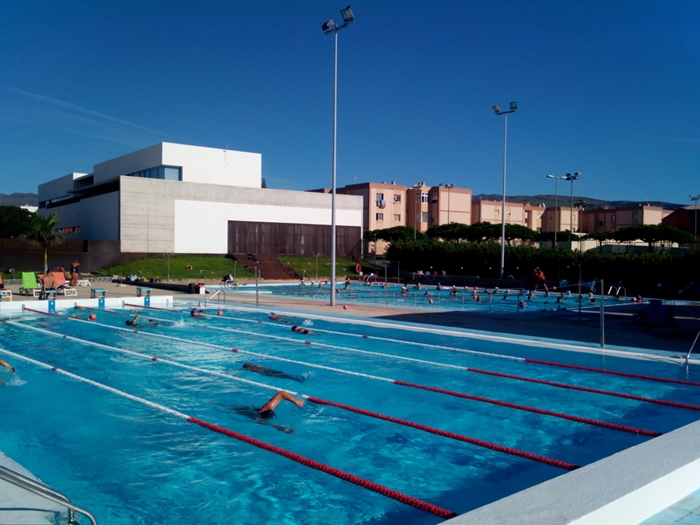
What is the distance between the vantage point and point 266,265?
1674 inches

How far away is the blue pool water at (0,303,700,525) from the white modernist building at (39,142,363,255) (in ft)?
92.6

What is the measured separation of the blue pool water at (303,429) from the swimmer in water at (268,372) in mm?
277

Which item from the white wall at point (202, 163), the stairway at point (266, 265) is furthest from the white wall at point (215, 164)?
the stairway at point (266, 265)

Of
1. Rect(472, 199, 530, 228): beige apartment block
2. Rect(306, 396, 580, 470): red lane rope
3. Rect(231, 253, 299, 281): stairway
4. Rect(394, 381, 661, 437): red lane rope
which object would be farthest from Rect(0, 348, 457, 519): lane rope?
Rect(472, 199, 530, 228): beige apartment block

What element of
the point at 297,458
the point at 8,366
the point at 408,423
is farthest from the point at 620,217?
the point at 297,458

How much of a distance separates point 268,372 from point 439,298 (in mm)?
14374

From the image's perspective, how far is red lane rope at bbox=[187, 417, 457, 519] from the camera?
16.0ft

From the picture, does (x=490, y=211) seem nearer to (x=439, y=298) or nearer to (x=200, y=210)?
(x=200, y=210)

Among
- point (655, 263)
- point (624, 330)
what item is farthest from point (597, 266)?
point (624, 330)

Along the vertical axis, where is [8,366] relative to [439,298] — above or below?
below

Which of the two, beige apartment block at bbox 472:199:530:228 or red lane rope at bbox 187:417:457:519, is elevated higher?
beige apartment block at bbox 472:199:530:228

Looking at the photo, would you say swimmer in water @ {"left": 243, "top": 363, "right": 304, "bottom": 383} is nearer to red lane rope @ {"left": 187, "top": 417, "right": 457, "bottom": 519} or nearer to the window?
red lane rope @ {"left": 187, "top": 417, "right": 457, "bottom": 519}

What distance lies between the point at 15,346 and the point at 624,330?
1505 centimetres

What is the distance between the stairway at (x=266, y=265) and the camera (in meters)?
41.1
